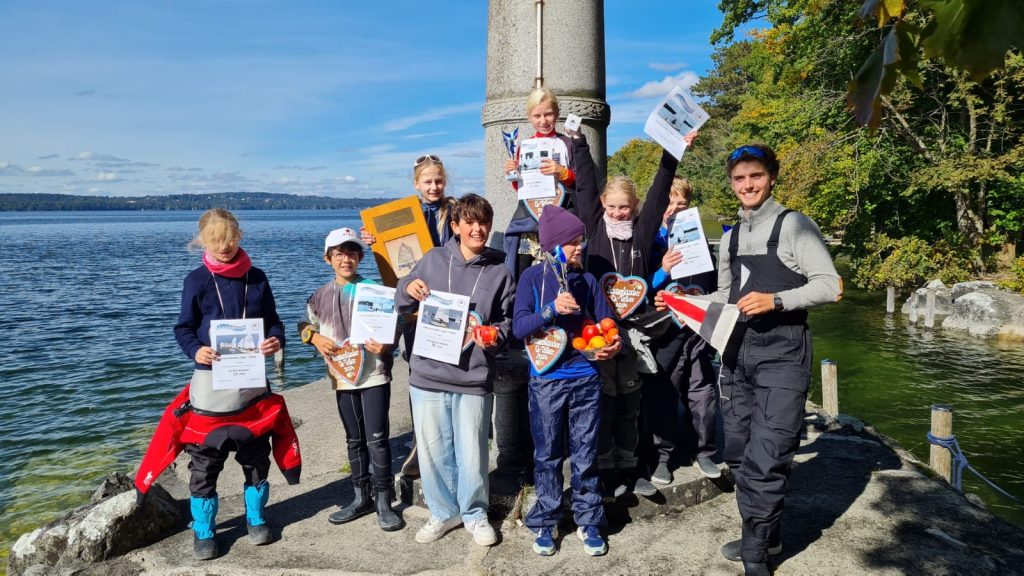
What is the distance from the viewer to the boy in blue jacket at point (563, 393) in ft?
12.9

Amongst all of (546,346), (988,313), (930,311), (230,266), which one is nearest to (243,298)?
(230,266)

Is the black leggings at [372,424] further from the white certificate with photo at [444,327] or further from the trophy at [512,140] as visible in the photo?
the trophy at [512,140]

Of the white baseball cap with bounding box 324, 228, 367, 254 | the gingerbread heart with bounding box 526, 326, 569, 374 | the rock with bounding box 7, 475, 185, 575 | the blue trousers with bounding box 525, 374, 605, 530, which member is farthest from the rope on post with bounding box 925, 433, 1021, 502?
the rock with bounding box 7, 475, 185, 575

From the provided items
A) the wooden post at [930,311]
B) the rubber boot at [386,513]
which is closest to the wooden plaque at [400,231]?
the rubber boot at [386,513]

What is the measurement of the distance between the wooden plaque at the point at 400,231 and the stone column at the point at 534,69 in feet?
2.28

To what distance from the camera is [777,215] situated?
12.5 feet

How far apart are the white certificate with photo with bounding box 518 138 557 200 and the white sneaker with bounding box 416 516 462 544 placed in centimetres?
221

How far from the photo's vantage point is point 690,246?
446 centimetres

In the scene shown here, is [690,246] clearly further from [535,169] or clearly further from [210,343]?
[210,343]

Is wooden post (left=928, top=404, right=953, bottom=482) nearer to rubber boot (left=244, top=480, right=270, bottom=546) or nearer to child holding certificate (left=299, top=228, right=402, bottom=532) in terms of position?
child holding certificate (left=299, top=228, right=402, bottom=532)

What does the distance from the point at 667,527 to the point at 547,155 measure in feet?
8.52

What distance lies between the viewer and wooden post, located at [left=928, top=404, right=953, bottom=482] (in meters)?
6.43

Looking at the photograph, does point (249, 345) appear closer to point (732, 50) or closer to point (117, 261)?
point (117, 261)

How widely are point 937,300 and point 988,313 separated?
224cm
